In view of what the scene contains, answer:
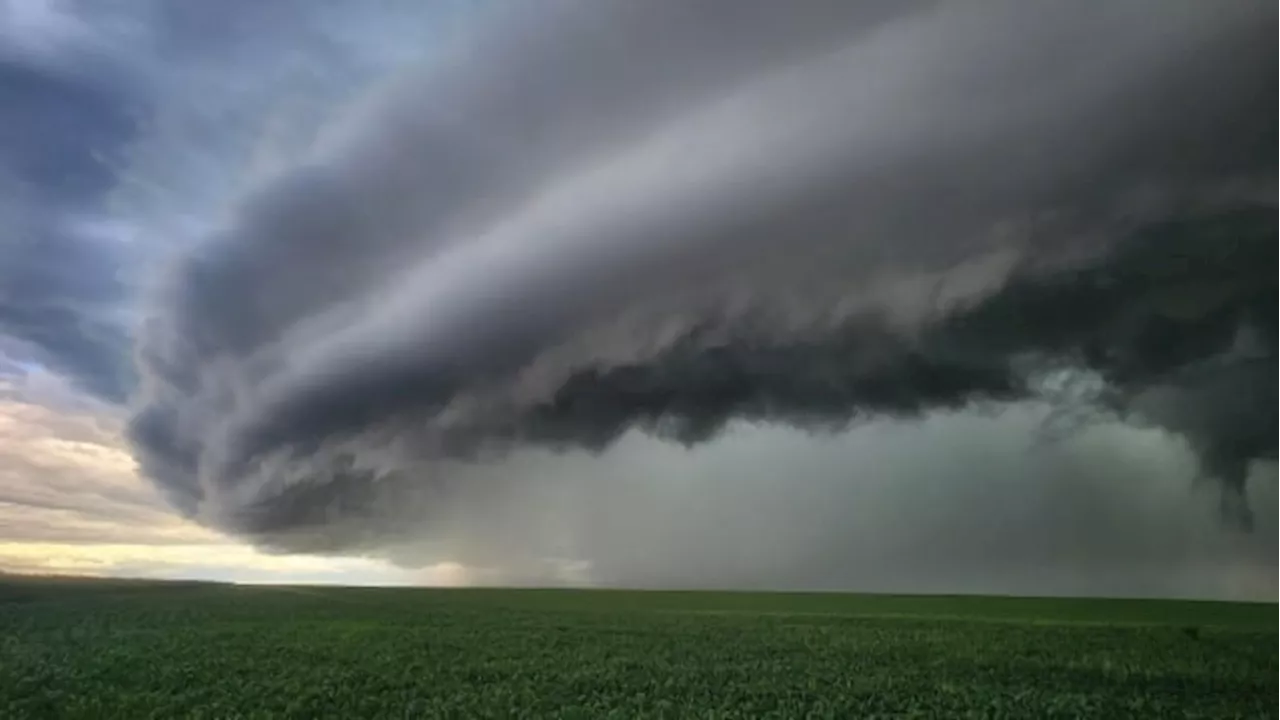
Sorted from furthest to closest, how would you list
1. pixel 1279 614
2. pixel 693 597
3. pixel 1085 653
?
1. pixel 693 597
2. pixel 1279 614
3. pixel 1085 653

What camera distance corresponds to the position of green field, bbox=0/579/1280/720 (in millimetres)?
35750

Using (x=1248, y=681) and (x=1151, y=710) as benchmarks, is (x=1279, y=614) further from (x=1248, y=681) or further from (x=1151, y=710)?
(x=1151, y=710)

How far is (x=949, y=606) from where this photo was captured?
97250 millimetres

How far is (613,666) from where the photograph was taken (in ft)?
143

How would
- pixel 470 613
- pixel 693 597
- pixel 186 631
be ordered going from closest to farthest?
pixel 186 631, pixel 470 613, pixel 693 597

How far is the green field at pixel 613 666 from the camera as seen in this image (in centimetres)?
3575

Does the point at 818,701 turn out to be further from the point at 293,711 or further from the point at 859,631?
the point at 859,631

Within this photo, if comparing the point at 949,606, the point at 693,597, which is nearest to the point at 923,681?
the point at 949,606

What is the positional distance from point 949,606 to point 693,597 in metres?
32.1

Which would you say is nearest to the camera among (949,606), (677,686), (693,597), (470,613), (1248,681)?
(677,686)

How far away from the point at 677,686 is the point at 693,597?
81809 millimetres

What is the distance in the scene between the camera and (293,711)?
34.8 m

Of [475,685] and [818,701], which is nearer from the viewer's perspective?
[818,701]

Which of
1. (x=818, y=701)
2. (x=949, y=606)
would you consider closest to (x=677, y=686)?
(x=818, y=701)
